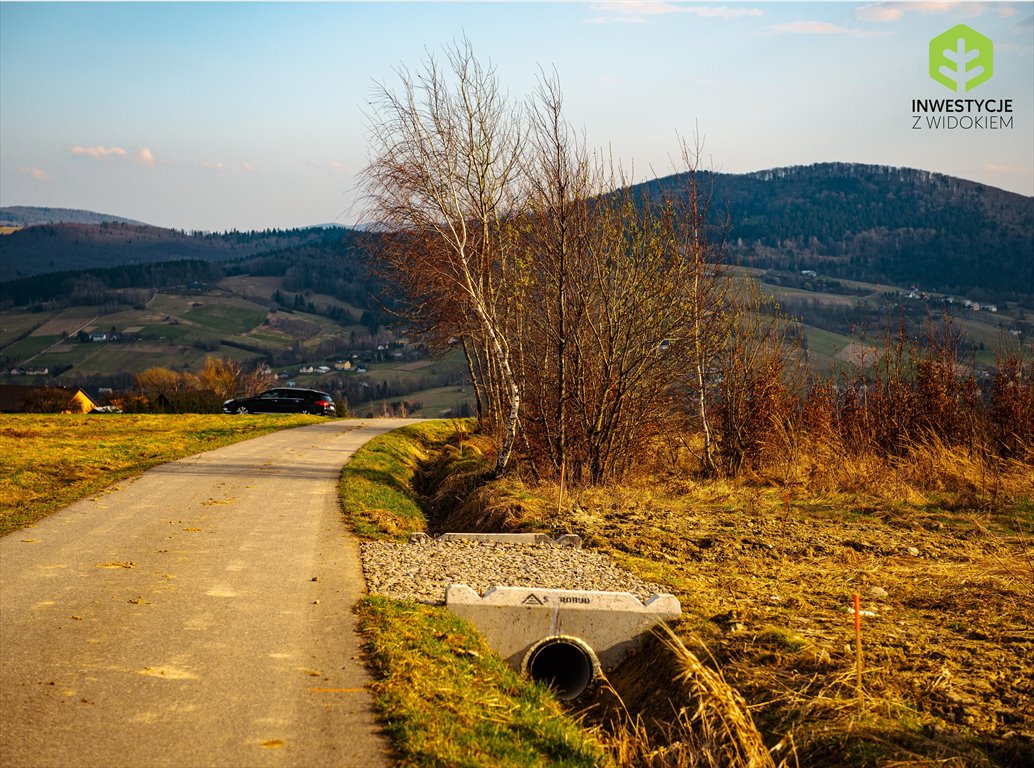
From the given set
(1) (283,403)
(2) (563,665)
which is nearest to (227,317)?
(1) (283,403)

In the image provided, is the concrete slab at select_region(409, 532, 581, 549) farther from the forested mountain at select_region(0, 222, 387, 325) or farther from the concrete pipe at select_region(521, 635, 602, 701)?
the forested mountain at select_region(0, 222, 387, 325)

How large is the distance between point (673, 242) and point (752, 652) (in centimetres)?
1082

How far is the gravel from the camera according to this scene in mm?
9531

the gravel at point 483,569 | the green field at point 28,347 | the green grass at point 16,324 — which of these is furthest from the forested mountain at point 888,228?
the green grass at point 16,324

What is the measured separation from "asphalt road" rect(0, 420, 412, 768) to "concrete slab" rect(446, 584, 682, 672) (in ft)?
4.48

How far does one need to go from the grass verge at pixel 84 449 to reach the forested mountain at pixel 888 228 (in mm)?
86585

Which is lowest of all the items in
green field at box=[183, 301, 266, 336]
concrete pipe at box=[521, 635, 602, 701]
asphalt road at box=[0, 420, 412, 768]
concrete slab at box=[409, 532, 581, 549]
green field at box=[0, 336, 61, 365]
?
concrete pipe at box=[521, 635, 602, 701]

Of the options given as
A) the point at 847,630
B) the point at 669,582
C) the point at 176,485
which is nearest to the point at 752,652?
the point at 847,630

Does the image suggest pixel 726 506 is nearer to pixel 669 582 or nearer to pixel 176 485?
pixel 669 582

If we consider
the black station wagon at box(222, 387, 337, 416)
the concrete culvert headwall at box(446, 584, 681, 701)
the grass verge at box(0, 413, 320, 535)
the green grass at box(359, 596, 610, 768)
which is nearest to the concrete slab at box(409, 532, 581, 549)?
the concrete culvert headwall at box(446, 584, 681, 701)

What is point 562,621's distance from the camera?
862 centimetres

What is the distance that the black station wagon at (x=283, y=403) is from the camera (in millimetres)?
44219

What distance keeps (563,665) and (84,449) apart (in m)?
16.6

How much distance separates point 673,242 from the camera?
1709cm
